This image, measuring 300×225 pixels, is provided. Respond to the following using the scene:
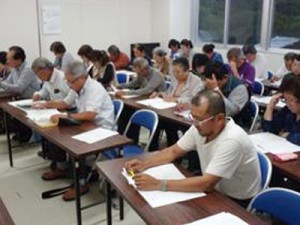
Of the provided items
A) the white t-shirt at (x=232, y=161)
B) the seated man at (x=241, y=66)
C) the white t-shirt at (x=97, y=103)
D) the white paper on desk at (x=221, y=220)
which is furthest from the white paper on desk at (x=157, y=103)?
the white paper on desk at (x=221, y=220)

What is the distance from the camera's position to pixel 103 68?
519 cm

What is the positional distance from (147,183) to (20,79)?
332 cm

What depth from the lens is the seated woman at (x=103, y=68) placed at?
5055 mm

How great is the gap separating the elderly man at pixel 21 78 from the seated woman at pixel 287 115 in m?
2.98

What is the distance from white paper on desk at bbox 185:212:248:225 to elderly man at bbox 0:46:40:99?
3588 millimetres

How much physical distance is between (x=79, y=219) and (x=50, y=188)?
92 cm

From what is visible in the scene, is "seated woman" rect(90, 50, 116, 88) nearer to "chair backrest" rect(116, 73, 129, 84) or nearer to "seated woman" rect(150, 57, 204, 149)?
"chair backrest" rect(116, 73, 129, 84)

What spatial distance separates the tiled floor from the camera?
2967mm

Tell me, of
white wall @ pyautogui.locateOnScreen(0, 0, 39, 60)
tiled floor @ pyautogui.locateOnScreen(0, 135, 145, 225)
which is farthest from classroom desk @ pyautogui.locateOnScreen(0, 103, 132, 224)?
white wall @ pyautogui.locateOnScreen(0, 0, 39, 60)

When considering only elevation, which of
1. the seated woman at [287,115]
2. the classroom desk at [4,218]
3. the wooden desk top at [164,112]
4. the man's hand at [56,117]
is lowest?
the classroom desk at [4,218]

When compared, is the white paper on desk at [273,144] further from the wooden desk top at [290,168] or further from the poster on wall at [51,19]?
the poster on wall at [51,19]

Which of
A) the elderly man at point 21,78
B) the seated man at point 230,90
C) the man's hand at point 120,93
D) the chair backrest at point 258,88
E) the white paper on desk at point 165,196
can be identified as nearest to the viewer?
the white paper on desk at point 165,196

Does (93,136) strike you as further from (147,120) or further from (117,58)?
(117,58)

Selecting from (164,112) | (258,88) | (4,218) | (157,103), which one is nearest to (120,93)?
(157,103)
